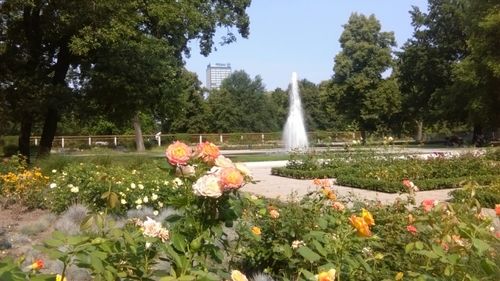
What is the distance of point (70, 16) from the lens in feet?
54.0

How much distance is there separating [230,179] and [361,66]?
5333cm

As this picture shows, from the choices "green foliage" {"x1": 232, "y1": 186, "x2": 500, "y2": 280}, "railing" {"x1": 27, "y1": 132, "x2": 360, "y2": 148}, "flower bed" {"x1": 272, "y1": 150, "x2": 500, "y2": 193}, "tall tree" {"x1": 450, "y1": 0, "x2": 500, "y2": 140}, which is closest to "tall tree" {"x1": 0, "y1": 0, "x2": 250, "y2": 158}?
"flower bed" {"x1": 272, "y1": 150, "x2": 500, "y2": 193}

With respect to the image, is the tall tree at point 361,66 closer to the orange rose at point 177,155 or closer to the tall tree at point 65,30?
the tall tree at point 65,30

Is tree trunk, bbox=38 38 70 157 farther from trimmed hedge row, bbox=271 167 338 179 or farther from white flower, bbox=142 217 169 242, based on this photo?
white flower, bbox=142 217 169 242

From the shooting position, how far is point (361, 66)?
53844 mm

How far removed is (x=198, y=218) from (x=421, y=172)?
1358 centimetres

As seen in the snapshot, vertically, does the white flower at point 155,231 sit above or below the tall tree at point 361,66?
below

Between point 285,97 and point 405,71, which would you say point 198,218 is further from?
point 285,97

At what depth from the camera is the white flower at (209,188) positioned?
215cm

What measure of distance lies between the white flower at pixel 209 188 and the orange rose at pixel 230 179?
1.0 inches

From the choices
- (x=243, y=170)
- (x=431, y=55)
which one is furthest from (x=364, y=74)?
(x=243, y=170)

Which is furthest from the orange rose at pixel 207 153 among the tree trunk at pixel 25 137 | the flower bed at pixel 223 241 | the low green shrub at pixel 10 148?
the low green shrub at pixel 10 148

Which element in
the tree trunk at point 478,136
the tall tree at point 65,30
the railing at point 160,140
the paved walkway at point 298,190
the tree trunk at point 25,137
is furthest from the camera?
the railing at point 160,140

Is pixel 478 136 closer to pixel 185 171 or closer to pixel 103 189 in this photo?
pixel 103 189
